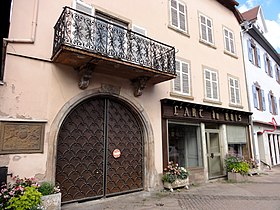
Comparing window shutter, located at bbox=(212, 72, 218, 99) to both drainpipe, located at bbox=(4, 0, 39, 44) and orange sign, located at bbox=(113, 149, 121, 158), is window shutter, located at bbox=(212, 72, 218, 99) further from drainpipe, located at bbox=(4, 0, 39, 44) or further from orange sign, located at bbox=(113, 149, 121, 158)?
drainpipe, located at bbox=(4, 0, 39, 44)

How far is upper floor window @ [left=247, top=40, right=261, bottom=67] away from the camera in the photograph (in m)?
14.6

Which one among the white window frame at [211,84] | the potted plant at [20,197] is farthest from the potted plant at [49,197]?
the white window frame at [211,84]

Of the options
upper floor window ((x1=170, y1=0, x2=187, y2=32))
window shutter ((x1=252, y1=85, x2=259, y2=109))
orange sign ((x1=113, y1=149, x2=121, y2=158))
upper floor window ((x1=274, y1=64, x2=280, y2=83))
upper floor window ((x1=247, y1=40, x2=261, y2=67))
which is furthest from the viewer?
upper floor window ((x1=274, y1=64, x2=280, y2=83))

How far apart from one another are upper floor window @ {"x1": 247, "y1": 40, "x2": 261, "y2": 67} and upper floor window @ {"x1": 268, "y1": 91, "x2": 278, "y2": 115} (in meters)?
2.90

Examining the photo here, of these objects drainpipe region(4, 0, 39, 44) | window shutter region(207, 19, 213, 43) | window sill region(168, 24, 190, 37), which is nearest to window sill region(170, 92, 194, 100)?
window sill region(168, 24, 190, 37)

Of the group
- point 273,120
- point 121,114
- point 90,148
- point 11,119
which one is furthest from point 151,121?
point 273,120

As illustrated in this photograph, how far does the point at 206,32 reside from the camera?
452 inches

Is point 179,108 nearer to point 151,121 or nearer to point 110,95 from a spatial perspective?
point 151,121

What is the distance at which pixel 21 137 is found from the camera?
17.8ft

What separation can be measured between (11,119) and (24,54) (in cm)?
175

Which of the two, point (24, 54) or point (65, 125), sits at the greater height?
point (24, 54)

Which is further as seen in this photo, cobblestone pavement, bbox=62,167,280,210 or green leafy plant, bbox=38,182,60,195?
cobblestone pavement, bbox=62,167,280,210

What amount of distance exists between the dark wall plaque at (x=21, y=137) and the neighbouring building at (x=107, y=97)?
0.02 metres

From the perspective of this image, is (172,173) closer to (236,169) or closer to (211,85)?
(236,169)
